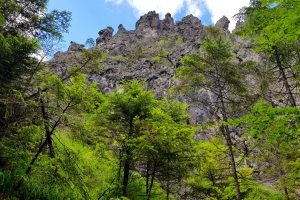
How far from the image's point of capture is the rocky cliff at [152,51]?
155 feet

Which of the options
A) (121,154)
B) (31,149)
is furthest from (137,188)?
(31,149)

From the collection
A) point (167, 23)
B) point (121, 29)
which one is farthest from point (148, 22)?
point (121, 29)

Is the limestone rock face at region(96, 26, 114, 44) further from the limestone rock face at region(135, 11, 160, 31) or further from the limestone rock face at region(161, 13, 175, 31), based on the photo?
the limestone rock face at region(161, 13, 175, 31)

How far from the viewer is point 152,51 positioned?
35.8 meters

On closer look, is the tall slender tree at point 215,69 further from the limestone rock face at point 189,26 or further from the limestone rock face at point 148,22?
the limestone rock face at point 148,22

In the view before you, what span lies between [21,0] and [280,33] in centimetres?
906

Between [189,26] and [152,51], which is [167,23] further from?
[152,51]

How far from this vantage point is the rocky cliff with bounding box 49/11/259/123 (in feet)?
155

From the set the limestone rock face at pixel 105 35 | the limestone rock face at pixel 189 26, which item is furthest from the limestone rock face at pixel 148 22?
the limestone rock face at pixel 105 35

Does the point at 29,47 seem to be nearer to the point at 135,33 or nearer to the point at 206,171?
the point at 206,171

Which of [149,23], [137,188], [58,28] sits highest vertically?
[149,23]

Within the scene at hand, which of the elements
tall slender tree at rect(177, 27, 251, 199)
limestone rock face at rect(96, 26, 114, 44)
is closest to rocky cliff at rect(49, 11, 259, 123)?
limestone rock face at rect(96, 26, 114, 44)

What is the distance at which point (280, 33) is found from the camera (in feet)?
27.3

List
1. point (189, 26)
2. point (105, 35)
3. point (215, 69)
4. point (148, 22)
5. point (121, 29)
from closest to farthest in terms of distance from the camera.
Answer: point (215, 69), point (189, 26), point (105, 35), point (121, 29), point (148, 22)
